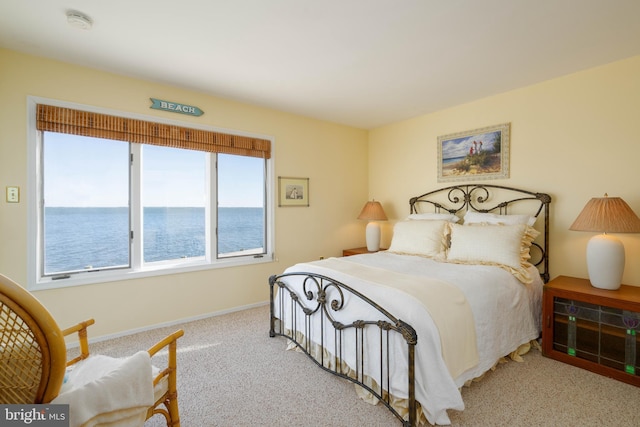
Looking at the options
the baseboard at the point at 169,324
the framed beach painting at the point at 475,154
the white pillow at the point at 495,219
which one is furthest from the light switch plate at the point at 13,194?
the framed beach painting at the point at 475,154

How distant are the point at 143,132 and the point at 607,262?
4.33 metres

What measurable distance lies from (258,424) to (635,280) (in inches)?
130

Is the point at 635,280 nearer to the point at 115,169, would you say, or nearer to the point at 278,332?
the point at 278,332

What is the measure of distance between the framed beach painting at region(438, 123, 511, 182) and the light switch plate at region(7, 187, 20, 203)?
4417mm

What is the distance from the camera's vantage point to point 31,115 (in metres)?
2.50

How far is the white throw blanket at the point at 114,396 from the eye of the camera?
3.19 ft

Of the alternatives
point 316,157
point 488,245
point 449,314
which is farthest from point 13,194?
point 488,245

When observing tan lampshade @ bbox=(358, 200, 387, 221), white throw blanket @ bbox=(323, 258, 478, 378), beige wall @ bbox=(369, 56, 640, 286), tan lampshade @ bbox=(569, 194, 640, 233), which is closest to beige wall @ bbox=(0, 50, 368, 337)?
tan lampshade @ bbox=(358, 200, 387, 221)

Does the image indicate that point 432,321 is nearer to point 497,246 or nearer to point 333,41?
point 497,246

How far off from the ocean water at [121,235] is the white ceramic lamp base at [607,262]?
352 centimetres

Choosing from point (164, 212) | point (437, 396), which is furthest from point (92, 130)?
point (437, 396)

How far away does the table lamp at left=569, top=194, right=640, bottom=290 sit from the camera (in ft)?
7.38

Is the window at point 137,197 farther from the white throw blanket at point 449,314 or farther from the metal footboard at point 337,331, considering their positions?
the white throw blanket at point 449,314

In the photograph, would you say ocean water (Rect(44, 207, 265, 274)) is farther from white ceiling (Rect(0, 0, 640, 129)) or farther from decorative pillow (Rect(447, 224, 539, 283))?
decorative pillow (Rect(447, 224, 539, 283))
